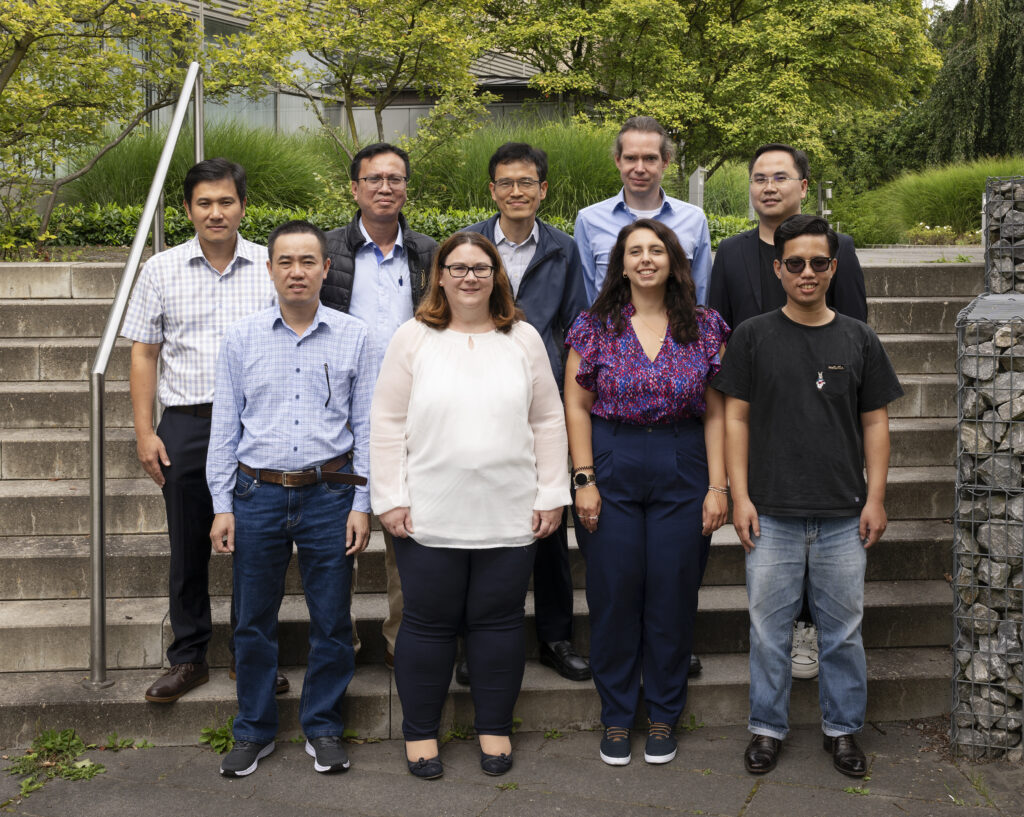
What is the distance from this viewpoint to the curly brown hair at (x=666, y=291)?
3551 millimetres

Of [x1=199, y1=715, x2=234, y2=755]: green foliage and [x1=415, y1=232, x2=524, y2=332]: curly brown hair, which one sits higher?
[x1=415, y1=232, x2=524, y2=332]: curly brown hair

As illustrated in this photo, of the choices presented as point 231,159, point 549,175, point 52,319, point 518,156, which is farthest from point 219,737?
point 231,159

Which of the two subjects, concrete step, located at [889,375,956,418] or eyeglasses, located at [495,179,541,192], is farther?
concrete step, located at [889,375,956,418]

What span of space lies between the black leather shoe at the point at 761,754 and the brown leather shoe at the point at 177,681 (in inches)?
80.0

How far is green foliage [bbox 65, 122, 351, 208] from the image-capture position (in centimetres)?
861

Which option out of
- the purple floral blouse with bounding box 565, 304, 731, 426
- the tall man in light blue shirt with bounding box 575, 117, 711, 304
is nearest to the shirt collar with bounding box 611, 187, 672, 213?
the tall man in light blue shirt with bounding box 575, 117, 711, 304

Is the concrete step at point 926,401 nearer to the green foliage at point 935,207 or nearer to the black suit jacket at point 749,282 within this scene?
the black suit jacket at point 749,282

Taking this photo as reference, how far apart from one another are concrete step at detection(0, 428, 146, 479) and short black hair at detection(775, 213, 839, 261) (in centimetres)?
324

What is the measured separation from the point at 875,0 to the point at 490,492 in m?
22.4

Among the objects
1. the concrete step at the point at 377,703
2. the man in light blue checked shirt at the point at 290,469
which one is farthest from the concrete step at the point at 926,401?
the man in light blue checked shirt at the point at 290,469

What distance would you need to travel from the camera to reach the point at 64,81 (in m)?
8.16

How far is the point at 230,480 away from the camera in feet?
11.4

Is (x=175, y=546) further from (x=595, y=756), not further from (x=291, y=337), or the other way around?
(x=595, y=756)

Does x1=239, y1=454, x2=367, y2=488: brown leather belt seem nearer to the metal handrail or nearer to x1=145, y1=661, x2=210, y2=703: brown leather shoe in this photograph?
the metal handrail
